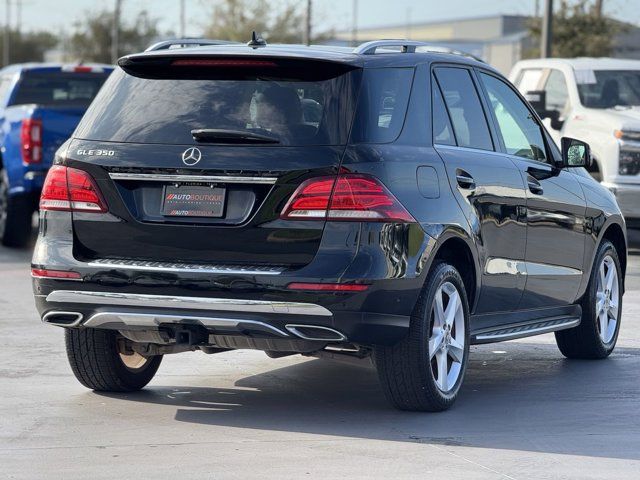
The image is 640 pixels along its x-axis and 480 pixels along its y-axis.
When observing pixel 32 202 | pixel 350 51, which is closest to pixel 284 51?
pixel 350 51

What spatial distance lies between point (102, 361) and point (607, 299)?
134 inches

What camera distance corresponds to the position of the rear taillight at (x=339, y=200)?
6.59 meters

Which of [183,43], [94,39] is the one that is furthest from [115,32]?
[183,43]

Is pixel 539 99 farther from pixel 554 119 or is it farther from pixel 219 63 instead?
pixel 219 63

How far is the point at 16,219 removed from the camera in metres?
16.5

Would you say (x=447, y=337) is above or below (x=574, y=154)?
below

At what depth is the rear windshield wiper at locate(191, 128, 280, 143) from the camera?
6734 mm

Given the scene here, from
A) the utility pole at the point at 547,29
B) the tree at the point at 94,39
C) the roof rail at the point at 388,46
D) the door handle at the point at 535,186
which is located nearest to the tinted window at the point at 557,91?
the utility pole at the point at 547,29

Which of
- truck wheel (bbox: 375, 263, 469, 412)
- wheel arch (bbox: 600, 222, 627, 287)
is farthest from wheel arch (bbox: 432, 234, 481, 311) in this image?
wheel arch (bbox: 600, 222, 627, 287)

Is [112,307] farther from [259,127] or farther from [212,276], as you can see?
[259,127]

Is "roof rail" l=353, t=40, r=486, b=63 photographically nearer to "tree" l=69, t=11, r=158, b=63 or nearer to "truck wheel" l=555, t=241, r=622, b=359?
"truck wheel" l=555, t=241, r=622, b=359

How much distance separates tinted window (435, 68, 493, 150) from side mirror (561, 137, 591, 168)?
96 cm

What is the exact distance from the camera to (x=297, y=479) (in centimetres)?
586

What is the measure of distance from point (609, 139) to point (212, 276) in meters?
9.49
